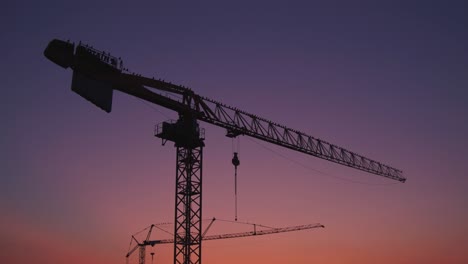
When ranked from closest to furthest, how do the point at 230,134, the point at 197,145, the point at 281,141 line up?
the point at 197,145 → the point at 230,134 → the point at 281,141

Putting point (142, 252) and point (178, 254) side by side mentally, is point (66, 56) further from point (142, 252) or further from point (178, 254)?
point (142, 252)

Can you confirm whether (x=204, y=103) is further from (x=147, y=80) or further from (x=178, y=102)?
(x=147, y=80)

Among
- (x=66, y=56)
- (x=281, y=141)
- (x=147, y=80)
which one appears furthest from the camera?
(x=281, y=141)

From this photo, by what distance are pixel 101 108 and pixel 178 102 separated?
12.7m

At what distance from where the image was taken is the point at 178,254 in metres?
59.4

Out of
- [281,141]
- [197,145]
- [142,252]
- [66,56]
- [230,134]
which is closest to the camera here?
[66,56]

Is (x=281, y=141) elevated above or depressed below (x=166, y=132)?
above

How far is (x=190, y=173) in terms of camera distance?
6059cm

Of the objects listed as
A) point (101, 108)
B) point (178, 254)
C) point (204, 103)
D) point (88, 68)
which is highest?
point (204, 103)

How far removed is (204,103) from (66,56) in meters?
19.5

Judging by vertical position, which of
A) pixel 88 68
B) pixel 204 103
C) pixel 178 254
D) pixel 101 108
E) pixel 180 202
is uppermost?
pixel 204 103

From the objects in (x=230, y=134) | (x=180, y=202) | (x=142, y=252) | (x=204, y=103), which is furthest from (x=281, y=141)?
(x=142, y=252)

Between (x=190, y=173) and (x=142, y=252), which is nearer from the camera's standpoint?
(x=190, y=173)

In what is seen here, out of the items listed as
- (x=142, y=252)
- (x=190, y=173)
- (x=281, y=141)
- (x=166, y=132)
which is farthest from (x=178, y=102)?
(x=142, y=252)
